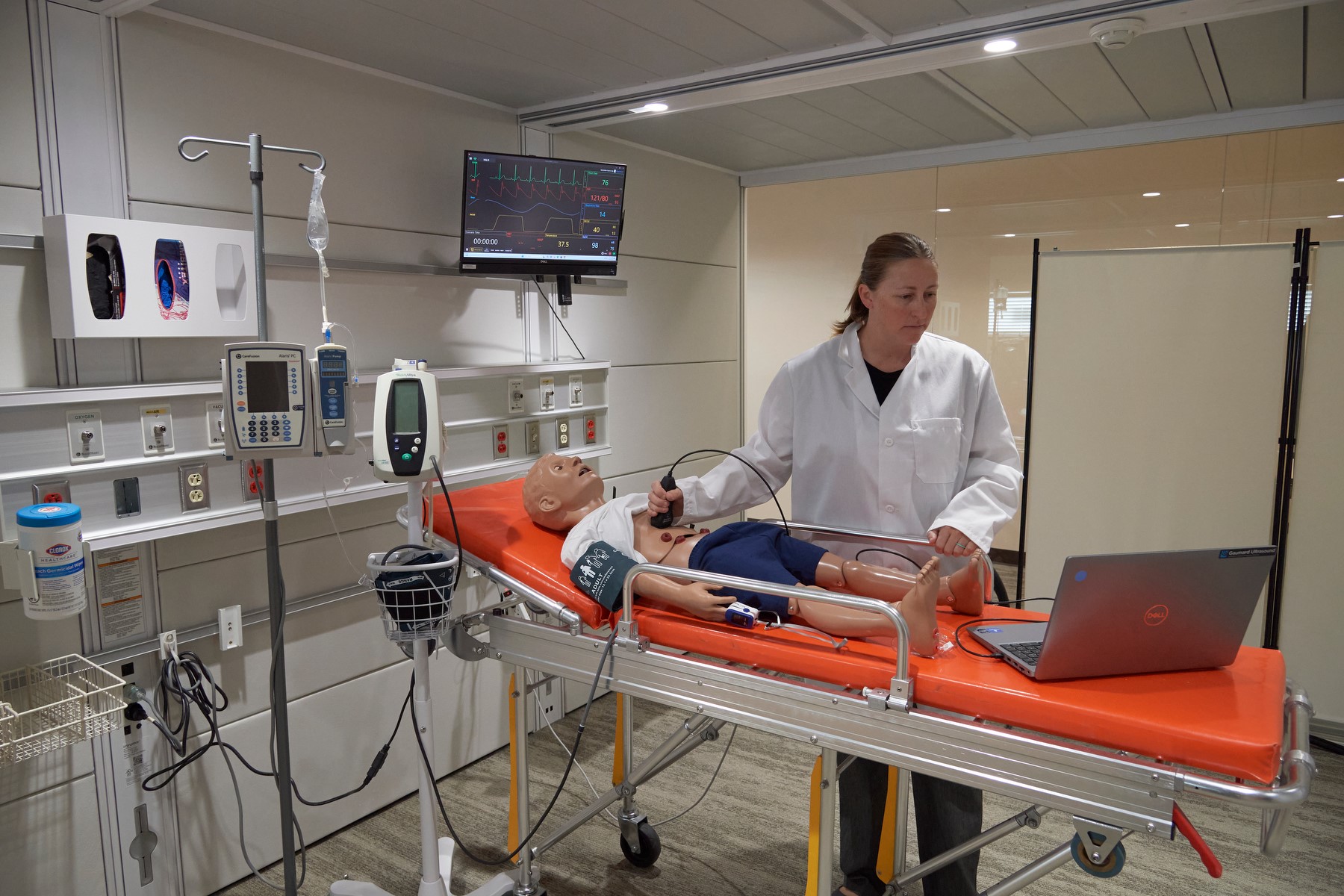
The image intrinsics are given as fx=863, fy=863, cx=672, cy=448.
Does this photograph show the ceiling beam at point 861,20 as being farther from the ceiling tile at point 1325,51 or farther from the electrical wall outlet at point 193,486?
the electrical wall outlet at point 193,486

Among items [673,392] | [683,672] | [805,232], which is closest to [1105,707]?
[683,672]

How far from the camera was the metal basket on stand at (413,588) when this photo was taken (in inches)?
76.6

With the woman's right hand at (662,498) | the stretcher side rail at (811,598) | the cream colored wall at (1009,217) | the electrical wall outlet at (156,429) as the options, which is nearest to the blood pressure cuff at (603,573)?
the stretcher side rail at (811,598)

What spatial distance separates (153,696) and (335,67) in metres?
1.92

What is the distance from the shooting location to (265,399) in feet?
6.50

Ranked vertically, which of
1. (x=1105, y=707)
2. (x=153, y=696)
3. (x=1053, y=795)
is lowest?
(x=153, y=696)

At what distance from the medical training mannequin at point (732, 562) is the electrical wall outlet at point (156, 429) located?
920mm

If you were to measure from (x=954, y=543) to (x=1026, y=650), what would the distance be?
37cm

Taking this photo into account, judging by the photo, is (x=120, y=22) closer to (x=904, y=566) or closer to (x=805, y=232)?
(x=904, y=566)

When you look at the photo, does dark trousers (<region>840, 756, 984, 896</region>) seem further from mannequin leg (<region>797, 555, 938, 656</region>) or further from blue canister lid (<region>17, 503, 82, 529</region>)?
blue canister lid (<region>17, 503, 82, 529</region>)

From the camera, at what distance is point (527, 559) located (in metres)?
2.10

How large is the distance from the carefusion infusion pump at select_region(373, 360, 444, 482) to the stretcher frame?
1.18 ft

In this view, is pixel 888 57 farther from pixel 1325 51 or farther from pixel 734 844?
pixel 734 844

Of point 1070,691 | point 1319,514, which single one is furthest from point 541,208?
point 1319,514
